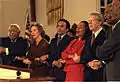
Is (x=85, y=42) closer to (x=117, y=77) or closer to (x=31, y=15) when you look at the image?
(x=117, y=77)

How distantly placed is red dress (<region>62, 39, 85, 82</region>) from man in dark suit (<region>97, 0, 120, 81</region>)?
3.71ft

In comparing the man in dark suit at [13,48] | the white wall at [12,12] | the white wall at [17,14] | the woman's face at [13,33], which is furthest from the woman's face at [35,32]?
the white wall at [12,12]

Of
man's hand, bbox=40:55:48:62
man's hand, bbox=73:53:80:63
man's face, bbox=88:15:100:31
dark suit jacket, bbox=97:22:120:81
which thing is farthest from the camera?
man's hand, bbox=40:55:48:62

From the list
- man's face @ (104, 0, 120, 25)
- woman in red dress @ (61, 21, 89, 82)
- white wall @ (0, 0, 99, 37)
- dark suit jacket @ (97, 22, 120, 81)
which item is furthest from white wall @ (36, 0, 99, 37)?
dark suit jacket @ (97, 22, 120, 81)

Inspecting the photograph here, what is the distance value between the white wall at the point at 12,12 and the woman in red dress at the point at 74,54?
5.87 metres

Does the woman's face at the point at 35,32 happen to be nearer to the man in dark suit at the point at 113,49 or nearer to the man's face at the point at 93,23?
the man's face at the point at 93,23

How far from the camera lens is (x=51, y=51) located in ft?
17.0

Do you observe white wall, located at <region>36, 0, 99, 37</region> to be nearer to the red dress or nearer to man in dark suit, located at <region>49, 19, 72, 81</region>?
man in dark suit, located at <region>49, 19, 72, 81</region>

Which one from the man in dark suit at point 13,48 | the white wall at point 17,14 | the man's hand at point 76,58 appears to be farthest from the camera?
the white wall at point 17,14

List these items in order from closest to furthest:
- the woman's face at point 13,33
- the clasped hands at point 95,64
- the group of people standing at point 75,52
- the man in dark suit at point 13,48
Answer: the group of people standing at point 75,52 < the clasped hands at point 95,64 < the man in dark suit at point 13,48 < the woman's face at point 13,33

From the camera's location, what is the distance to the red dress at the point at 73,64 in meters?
4.48

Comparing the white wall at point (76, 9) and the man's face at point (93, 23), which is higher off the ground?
the white wall at point (76, 9)

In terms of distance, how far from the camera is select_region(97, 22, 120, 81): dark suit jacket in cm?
320

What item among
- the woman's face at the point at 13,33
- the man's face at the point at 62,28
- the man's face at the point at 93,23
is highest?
the man's face at the point at 93,23
